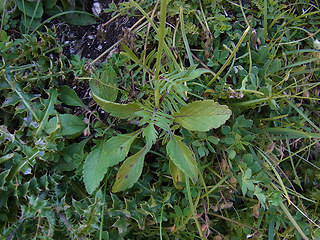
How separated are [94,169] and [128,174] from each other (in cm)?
17

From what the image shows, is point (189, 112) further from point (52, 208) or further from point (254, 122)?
point (52, 208)

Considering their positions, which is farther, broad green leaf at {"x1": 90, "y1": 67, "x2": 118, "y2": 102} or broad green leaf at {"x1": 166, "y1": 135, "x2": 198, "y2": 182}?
broad green leaf at {"x1": 90, "y1": 67, "x2": 118, "y2": 102}

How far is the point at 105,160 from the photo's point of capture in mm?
1512

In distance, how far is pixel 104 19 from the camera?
1916 mm

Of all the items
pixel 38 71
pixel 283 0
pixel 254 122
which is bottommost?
pixel 254 122

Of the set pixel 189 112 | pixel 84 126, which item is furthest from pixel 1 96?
pixel 189 112

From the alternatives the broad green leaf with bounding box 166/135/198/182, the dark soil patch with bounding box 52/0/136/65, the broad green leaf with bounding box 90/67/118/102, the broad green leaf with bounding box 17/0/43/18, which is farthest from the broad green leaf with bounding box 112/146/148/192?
the broad green leaf with bounding box 17/0/43/18

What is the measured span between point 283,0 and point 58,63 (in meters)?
1.44

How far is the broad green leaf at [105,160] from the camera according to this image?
1.49 metres

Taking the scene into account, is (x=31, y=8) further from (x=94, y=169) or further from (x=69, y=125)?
(x=94, y=169)

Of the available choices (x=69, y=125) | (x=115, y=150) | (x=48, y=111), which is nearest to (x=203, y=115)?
(x=115, y=150)

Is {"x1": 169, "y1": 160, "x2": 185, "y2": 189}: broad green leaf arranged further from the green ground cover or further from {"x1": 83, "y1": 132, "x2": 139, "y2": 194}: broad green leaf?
{"x1": 83, "y1": 132, "x2": 139, "y2": 194}: broad green leaf

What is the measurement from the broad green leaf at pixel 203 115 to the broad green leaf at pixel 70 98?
0.58m

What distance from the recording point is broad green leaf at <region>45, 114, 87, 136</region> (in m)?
1.60
